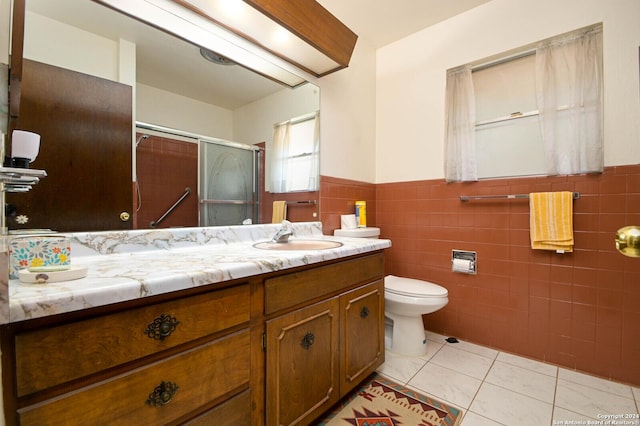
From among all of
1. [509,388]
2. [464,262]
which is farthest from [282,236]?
[509,388]

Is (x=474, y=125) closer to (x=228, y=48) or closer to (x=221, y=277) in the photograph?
(x=228, y=48)

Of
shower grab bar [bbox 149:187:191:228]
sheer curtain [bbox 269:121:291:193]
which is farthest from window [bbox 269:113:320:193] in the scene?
shower grab bar [bbox 149:187:191:228]

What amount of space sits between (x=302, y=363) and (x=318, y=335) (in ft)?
0.41

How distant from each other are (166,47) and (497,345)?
8.78 feet

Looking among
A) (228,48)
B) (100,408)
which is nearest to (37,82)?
(228,48)

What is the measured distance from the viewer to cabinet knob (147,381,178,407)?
69 centimetres

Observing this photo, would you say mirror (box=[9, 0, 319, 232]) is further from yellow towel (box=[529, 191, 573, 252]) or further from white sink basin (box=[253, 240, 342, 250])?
yellow towel (box=[529, 191, 573, 252])

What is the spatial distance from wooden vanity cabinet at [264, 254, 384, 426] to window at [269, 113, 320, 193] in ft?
2.35

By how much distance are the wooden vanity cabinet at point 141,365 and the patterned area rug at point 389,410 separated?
2.14 ft

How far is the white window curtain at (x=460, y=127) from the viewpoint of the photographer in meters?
1.98

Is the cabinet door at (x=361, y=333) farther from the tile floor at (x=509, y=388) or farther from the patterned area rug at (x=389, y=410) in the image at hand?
the tile floor at (x=509, y=388)

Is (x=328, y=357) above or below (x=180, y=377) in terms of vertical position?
below

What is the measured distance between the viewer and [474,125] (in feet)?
6.53

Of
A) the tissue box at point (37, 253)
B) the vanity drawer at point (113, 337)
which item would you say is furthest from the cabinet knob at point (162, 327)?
the tissue box at point (37, 253)
